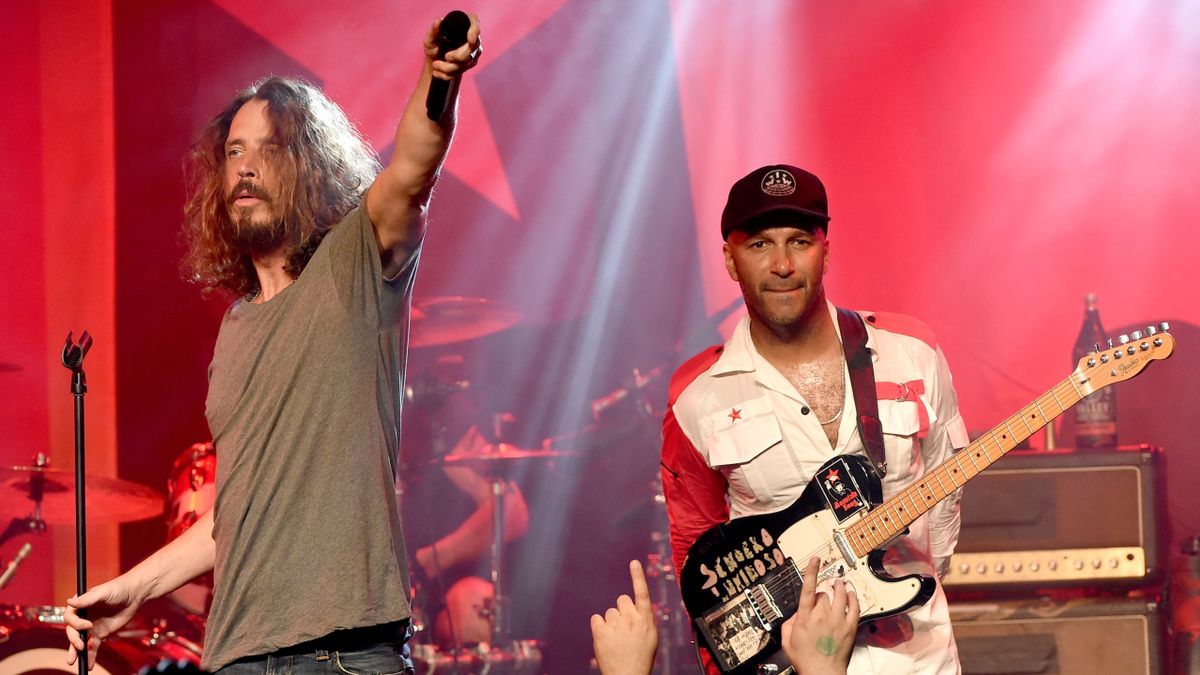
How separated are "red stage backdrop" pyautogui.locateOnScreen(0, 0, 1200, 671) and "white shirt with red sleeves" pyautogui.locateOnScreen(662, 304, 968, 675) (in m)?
2.62

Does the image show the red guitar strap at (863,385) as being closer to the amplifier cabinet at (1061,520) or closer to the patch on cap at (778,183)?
the patch on cap at (778,183)

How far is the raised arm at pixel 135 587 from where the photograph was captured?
2.46 meters

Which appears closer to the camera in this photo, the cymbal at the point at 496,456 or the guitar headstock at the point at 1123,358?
the guitar headstock at the point at 1123,358

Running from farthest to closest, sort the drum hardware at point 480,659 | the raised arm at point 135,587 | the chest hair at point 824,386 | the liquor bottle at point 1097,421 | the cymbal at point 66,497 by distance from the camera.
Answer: the drum hardware at point 480,659 < the cymbal at point 66,497 < the liquor bottle at point 1097,421 < the chest hair at point 824,386 < the raised arm at point 135,587

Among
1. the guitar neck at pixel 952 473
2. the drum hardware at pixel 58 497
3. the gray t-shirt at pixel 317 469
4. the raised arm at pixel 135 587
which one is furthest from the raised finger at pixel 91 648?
the drum hardware at pixel 58 497

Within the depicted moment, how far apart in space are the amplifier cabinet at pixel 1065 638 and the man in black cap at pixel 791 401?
137 cm

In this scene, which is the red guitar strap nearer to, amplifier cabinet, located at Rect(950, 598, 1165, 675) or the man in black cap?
the man in black cap

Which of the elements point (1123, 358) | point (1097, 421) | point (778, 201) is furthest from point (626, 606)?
point (1097, 421)

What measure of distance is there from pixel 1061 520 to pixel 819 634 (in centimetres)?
287

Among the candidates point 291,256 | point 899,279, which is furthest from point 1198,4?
point 291,256

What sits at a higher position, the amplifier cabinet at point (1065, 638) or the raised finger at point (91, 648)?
the raised finger at point (91, 648)

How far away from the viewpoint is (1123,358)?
3.22m

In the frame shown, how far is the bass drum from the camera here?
5.13 m

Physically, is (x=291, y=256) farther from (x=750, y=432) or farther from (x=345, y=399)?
(x=750, y=432)
